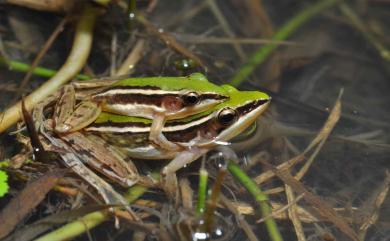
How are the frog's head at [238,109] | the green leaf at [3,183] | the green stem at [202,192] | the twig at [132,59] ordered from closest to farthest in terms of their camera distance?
1. the green stem at [202,192]
2. the green leaf at [3,183]
3. the frog's head at [238,109]
4. the twig at [132,59]

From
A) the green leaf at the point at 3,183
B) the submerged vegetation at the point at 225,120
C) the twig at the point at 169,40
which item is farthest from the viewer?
the twig at the point at 169,40

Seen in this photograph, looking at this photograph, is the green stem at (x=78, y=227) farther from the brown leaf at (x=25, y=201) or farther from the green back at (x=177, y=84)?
the green back at (x=177, y=84)

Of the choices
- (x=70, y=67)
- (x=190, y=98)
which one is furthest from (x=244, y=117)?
(x=70, y=67)

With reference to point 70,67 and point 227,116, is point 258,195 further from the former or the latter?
point 70,67

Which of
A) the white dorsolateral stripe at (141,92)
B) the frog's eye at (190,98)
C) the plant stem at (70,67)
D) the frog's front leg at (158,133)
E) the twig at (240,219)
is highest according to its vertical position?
the plant stem at (70,67)

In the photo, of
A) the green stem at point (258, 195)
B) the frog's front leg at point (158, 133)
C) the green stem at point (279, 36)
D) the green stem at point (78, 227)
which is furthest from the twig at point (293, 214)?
the green stem at point (78, 227)

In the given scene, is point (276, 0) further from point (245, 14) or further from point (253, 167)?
point (253, 167)
